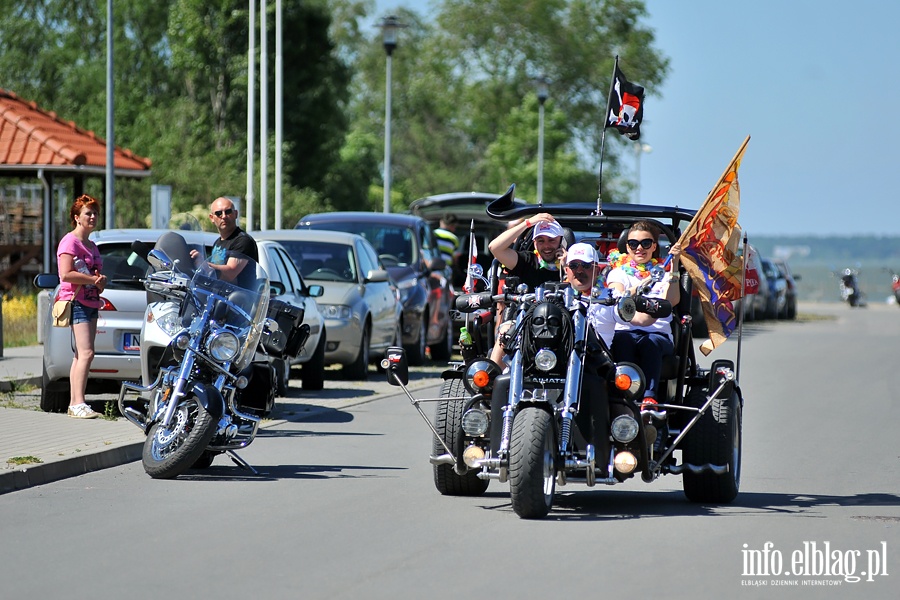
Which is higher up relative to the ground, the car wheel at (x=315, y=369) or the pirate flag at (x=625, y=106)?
the pirate flag at (x=625, y=106)

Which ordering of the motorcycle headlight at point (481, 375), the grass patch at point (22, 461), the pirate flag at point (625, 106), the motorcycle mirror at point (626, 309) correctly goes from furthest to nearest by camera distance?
the pirate flag at point (625, 106), the grass patch at point (22, 461), the motorcycle headlight at point (481, 375), the motorcycle mirror at point (626, 309)

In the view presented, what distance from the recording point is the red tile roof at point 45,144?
100 feet

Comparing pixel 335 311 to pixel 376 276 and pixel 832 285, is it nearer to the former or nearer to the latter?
pixel 376 276

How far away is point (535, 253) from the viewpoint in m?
9.83

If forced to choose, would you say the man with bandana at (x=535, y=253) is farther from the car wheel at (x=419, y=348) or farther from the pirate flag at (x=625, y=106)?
the car wheel at (x=419, y=348)

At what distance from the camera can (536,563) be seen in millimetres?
7477

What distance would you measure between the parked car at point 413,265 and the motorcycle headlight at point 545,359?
12.6m

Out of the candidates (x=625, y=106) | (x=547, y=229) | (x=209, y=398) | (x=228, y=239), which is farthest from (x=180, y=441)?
(x=625, y=106)

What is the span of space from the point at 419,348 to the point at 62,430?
31.3 ft

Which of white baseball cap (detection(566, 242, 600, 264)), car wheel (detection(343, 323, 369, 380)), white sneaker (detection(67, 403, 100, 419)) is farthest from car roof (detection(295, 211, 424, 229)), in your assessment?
white baseball cap (detection(566, 242, 600, 264))

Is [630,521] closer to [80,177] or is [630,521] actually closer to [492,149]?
[80,177]

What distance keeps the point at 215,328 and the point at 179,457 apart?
2.93 feet

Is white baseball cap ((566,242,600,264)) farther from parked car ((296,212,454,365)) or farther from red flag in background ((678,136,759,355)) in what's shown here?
parked car ((296,212,454,365))

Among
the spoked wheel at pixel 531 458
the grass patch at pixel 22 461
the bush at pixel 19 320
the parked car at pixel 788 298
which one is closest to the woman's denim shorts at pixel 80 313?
the grass patch at pixel 22 461
